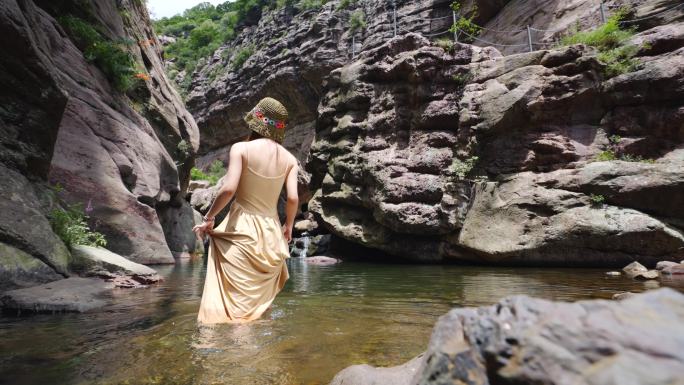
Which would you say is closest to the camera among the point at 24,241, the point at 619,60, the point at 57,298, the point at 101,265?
the point at 57,298

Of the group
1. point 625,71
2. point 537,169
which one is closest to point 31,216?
point 537,169

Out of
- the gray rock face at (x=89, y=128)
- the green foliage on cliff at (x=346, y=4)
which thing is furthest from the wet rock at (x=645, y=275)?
the green foliage on cliff at (x=346, y=4)

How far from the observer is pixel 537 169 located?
11.4m

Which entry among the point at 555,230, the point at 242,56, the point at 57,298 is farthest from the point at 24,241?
the point at 242,56

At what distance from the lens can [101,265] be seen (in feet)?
18.0

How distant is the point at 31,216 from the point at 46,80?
2.22m

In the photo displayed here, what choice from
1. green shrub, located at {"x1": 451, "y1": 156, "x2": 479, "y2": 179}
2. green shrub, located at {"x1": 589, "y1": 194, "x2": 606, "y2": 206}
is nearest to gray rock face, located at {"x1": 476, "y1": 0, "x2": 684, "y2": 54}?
green shrub, located at {"x1": 451, "y1": 156, "x2": 479, "y2": 179}

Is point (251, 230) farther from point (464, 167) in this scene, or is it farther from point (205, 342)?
point (464, 167)

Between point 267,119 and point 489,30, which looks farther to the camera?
point 489,30

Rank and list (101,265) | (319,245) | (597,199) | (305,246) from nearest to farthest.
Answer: (101,265) < (597,199) < (319,245) < (305,246)

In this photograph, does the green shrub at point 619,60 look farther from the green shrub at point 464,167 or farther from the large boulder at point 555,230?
the green shrub at point 464,167

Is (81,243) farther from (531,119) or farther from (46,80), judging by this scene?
(531,119)

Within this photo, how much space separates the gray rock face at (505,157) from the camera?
9.55 metres

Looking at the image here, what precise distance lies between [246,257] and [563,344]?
8.85 ft
